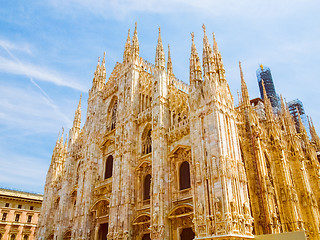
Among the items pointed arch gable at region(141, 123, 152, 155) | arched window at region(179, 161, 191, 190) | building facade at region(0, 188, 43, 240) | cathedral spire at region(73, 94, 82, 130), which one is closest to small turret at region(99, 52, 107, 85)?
cathedral spire at region(73, 94, 82, 130)

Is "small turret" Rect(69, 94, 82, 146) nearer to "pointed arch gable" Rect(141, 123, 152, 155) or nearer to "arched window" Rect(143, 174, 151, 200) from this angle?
"pointed arch gable" Rect(141, 123, 152, 155)

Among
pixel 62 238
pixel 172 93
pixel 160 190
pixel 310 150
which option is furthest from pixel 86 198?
pixel 310 150

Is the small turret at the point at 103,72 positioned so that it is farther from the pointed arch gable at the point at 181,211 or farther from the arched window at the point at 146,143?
the pointed arch gable at the point at 181,211

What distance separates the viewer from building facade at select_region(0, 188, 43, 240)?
47594mm

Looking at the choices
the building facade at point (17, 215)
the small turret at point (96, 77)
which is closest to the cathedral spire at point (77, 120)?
the small turret at point (96, 77)

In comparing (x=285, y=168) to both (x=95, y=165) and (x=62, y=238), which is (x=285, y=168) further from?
(x=62, y=238)

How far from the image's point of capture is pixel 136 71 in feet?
110

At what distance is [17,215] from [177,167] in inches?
1548

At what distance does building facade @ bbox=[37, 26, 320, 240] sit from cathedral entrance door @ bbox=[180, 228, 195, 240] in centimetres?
7

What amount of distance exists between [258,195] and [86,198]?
1877 cm

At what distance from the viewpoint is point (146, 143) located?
94.9ft

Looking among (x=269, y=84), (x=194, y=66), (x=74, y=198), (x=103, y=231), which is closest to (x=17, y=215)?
(x=74, y=198)

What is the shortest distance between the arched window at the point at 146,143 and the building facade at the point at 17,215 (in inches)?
1332

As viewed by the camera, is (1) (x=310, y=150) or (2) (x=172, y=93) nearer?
(2) (x=172, y=93)
